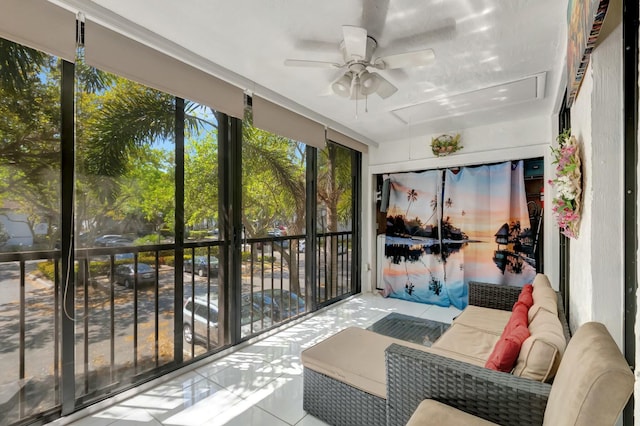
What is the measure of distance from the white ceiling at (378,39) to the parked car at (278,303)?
6.69 feet

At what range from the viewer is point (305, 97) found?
2.79 meters

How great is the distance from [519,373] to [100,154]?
263 cm

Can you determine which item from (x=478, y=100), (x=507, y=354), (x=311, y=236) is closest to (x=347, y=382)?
(x=507, y=354)

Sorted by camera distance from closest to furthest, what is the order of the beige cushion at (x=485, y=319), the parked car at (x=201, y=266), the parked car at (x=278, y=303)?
1. the beige cushion at (x=485, y=319)
2. the parked car at (x=201, y=266)
3. the parked car at (x=278, y=303)

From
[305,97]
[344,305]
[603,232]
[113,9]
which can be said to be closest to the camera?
[603,232]

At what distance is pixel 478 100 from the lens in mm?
2865

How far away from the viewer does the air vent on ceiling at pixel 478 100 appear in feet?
8.30

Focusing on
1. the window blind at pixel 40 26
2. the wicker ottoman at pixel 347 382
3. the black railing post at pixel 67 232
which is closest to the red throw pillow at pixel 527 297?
the wicker ottoman at pixel 347 382

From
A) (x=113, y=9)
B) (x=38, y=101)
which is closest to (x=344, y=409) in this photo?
(x=38, y=101)

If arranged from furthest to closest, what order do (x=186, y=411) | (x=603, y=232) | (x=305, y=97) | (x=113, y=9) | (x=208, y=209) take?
(x=305, y=97), (x=208, y=209), (x=186, y=411), (x=113, y=9), (x=603, y=232)

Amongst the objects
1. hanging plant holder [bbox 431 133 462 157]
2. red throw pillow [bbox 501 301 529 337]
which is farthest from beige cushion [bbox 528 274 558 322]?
hanging plant holder [bbox 431 133 462 157]

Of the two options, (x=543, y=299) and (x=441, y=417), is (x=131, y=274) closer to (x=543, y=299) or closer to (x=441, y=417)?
(x=441, y=417)

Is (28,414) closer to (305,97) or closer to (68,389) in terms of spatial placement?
(68,389)

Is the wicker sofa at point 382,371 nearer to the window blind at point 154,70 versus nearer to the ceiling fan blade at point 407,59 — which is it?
the ceiling fan blade at point 407,59
